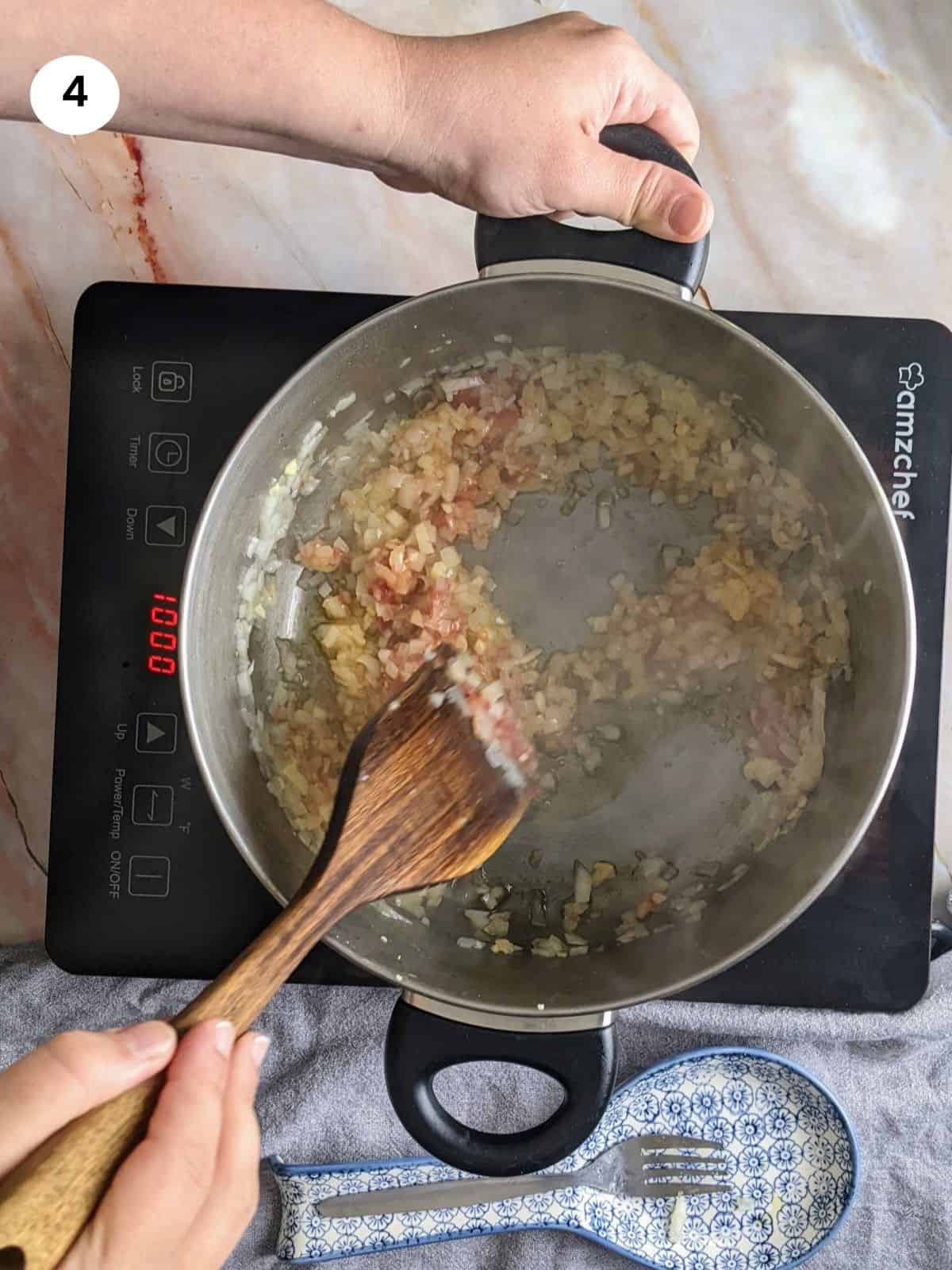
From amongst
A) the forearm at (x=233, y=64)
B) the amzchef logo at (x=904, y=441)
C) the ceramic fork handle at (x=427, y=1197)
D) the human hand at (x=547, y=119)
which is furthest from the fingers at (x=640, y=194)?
the ceramic fork handle at (x=427, y=1197)

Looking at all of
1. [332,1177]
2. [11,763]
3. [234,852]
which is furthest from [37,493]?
[332,1177]

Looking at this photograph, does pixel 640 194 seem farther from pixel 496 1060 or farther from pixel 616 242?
pixel 496 1060

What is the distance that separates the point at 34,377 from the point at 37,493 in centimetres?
11

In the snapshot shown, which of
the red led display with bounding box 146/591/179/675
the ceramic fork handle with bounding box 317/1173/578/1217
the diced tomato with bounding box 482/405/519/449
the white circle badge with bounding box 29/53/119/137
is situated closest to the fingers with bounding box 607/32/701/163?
the diced tomato with bounding box 482/405/519/449

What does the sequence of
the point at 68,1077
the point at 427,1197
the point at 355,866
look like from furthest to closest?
the point at 427,1197, the point at 355,866, the point at 68,1077

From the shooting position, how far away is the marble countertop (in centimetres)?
100

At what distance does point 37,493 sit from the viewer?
3.36ft

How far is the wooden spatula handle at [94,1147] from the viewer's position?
0.50 metres

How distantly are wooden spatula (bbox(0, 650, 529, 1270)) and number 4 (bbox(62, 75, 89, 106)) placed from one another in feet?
1.72

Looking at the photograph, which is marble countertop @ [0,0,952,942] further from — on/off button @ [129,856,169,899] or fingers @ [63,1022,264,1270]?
fingers @ [63,1022,264,1270]

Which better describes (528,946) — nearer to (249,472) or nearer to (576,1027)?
(576,1027)

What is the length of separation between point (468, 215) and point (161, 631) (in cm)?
49

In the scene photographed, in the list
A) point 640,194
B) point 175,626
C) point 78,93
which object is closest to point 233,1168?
point 175,626

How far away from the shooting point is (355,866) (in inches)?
28.4
